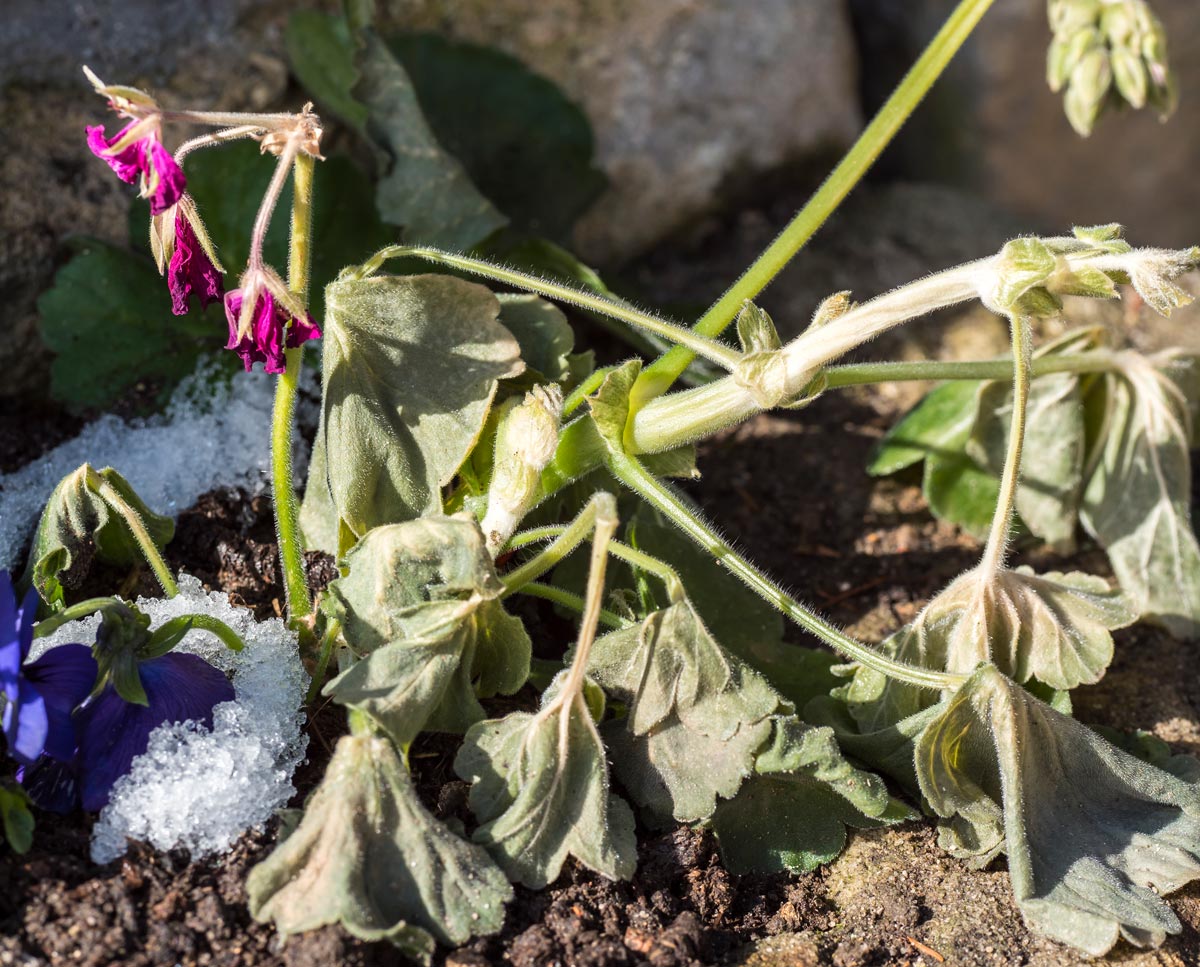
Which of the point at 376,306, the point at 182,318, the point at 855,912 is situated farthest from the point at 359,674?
the point at 182,318

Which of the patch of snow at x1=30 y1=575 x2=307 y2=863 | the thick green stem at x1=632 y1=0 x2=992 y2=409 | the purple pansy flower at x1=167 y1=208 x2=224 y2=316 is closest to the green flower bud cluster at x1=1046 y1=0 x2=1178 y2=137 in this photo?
the thick green stem at x1=632 y1=0 x2=992 y2=409

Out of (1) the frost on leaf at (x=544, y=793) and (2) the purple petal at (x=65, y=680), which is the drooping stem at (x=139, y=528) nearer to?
(2) the purple petal at (x=65, y=680)

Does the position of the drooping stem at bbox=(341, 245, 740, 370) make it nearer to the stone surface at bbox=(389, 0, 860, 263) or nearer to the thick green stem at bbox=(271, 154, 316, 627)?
the thick green stem at bbox=(271, 154, 316, 627)

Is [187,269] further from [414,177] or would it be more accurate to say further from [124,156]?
[414,177]

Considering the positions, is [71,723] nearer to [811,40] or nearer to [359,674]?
[359,674]

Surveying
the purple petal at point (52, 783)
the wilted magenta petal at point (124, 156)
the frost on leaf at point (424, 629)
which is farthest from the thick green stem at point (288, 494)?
the purple petal at point (52, 783)
